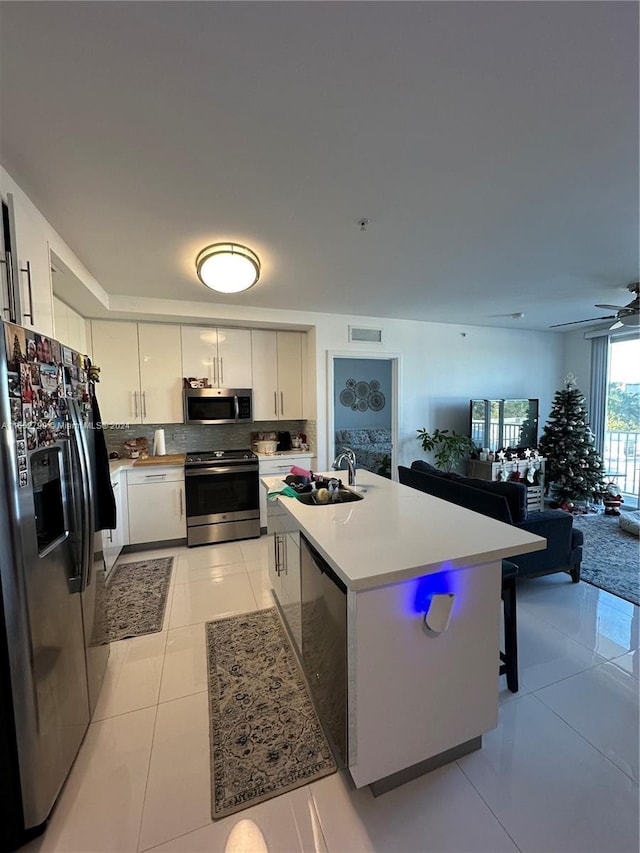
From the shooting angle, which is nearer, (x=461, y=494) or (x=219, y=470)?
(x=461, y=494)

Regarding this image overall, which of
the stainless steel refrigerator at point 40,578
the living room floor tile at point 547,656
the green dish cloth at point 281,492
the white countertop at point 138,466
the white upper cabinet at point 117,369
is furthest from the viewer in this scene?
the white upper cabinet at point 117,369

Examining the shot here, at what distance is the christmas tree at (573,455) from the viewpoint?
15.8 feet

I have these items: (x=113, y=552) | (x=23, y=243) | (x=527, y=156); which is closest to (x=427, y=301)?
(x=527, y=156)

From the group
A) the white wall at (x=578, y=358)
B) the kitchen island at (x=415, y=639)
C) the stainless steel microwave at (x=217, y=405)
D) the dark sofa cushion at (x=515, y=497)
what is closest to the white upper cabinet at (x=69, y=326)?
the stainless steel microwave at (x=217, y=405)

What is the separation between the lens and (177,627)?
2.44 metres

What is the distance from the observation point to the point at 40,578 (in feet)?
4.16

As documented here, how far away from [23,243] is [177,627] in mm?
2452

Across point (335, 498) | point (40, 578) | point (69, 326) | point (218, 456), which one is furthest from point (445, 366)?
point (40, 578)

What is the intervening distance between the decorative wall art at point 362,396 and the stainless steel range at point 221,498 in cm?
355

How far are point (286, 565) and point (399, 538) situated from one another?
3.20ft

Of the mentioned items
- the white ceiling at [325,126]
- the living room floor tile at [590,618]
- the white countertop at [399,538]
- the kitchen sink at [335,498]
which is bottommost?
the living room floor tile at [590,618]

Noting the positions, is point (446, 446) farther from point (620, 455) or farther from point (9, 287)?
point (9, 287)

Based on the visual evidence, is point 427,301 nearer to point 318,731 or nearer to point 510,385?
point 510,385

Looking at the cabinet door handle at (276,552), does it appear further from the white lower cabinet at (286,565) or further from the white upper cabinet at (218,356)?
the white upper cabinet at (218,356)
